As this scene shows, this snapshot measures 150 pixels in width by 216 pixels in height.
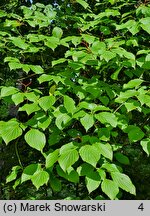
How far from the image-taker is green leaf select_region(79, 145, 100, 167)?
1.63 metres

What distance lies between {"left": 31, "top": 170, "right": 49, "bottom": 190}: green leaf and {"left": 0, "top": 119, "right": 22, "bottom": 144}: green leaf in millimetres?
253

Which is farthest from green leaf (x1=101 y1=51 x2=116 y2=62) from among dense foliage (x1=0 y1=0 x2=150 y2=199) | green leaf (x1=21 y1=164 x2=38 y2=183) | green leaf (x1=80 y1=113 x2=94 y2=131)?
green leaf (x1=21 y1=164 x2=38 y2=183)

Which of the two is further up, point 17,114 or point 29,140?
point 29,140

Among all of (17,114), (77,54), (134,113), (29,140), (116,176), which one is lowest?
(17,114)

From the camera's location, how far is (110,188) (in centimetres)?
172

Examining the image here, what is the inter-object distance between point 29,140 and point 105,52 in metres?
0.72

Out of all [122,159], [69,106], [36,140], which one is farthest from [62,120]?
[122,159]

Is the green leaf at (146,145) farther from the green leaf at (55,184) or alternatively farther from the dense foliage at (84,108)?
the green leaf at (55,184)

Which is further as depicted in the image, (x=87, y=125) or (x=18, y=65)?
(x=18, y=65)

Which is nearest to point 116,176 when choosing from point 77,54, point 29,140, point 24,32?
point 29,140

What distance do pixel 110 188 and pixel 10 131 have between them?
2.02 ft

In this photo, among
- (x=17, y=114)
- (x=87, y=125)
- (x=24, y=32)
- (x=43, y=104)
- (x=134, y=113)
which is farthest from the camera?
(x=17, y=114)

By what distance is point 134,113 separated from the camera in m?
2.96

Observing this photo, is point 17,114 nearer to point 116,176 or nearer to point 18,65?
point 18,65
